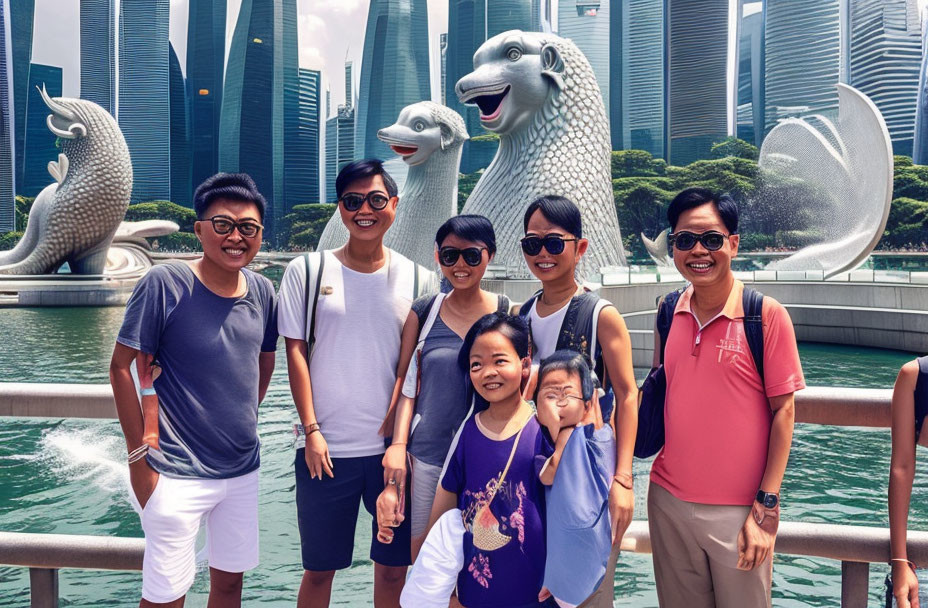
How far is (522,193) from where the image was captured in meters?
10.1

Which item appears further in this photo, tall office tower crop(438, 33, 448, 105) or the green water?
A: tall office tower crop(438, 33, 448, 105)

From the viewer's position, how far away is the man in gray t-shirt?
2078 millimetres

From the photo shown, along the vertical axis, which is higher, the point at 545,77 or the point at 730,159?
the point at 730,159

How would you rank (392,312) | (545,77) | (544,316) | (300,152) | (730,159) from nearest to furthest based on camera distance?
(544,316), (392,312), (545,77), (730,159), (300,152)

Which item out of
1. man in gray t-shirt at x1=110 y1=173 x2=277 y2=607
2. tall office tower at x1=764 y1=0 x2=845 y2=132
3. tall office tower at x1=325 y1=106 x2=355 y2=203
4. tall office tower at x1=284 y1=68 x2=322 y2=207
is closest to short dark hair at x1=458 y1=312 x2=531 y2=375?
man in gray t-shirt at x1=110 y1=173 x2=277 y2=607

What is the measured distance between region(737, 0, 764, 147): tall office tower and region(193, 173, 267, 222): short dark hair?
85.6 m

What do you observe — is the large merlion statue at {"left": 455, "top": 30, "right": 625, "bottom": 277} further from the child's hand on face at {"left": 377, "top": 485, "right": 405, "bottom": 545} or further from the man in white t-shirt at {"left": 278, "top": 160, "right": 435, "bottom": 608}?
the child's hand on face at {"left": 377, "top": 485, "right": 405, "bottom": 545}

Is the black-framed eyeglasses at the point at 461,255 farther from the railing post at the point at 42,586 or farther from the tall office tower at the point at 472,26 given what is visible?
the tall office tower at the point at 472,26

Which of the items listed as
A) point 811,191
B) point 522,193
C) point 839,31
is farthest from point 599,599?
point 839,31

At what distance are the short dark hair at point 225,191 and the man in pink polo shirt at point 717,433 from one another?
4.60 feet

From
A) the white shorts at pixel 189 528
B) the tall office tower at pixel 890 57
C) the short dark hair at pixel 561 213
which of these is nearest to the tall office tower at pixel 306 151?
the tall office tower at pixel 890 57

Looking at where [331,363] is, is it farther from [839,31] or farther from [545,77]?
[839,31]

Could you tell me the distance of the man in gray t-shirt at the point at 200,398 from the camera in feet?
6.82

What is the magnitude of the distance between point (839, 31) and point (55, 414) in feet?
215
